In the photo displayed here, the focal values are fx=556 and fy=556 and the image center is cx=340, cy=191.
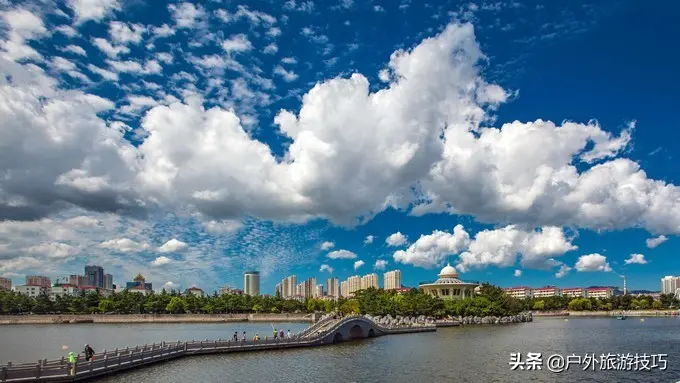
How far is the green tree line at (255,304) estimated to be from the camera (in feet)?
423

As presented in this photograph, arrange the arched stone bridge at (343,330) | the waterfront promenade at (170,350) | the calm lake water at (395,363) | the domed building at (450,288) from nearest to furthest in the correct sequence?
1. the waterfront promenade at (170,350)
2. the calm lake water at (395,363)
3. the arched stone bridge at (343,330)
4. the domed building at (450,288)

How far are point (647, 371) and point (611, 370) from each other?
294 centimetres

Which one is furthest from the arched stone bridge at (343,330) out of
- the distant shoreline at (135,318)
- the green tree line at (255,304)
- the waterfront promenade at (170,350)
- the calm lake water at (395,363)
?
the distant shoreline at (135,318)

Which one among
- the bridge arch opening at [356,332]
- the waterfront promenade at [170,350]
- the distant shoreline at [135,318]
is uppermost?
the waterfront promenade at [170,350]

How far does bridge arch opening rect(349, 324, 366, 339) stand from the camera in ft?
270

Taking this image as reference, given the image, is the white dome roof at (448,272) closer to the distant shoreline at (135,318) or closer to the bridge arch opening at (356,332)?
the distant shoreline at (135,318)

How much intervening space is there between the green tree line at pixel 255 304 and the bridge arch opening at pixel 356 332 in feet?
131

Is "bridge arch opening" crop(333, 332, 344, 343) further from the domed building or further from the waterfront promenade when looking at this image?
the domed building

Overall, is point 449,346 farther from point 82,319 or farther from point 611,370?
point 82,319

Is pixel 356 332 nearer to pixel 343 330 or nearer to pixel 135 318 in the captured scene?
pixel 343 330

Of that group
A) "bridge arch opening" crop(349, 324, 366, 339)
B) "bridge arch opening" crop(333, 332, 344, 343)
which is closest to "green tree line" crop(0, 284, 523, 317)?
"bridge arch opening" crop(349, 324, 366, 339)

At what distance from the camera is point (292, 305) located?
183875mm

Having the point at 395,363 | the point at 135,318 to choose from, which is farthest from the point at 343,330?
the point at 135,318

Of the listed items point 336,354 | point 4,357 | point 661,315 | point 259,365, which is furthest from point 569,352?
point 661,315
